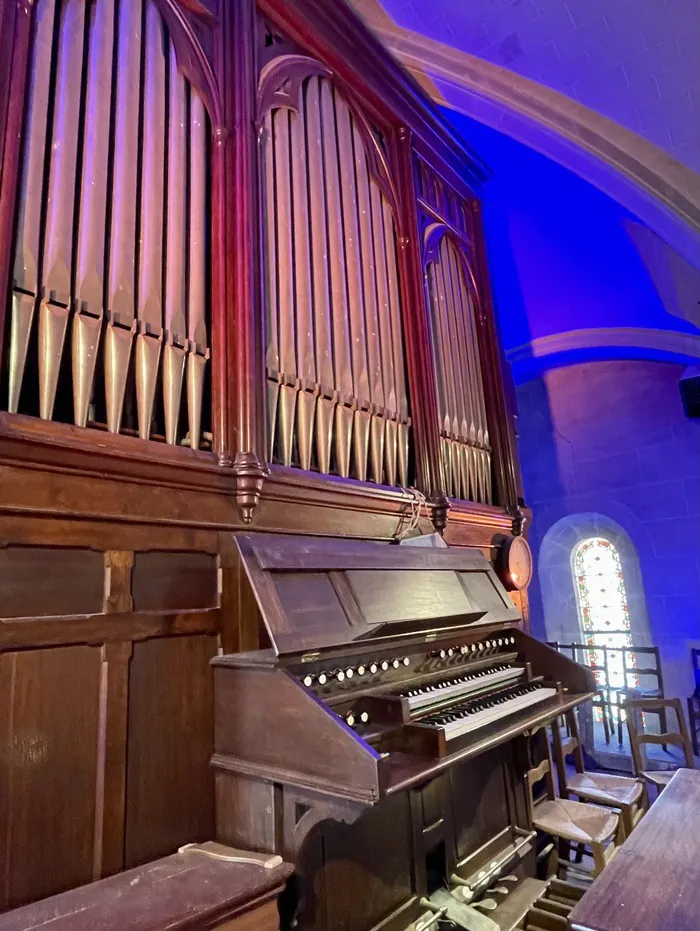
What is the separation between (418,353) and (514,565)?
1.78 m

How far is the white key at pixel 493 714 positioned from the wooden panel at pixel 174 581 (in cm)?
109

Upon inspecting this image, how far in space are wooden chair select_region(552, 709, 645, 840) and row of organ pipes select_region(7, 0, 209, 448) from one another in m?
3.34

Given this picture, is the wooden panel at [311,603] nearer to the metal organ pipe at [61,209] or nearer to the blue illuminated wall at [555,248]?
the metal organ pipe at [61,209]

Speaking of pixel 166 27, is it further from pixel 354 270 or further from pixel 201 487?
pixel 201 487

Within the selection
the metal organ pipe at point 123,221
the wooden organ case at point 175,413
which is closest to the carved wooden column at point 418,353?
the wooden organ case at point 175,413

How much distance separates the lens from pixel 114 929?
1.59 m

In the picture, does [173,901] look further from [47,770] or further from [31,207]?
[31,207]

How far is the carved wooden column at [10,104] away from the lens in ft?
6.67

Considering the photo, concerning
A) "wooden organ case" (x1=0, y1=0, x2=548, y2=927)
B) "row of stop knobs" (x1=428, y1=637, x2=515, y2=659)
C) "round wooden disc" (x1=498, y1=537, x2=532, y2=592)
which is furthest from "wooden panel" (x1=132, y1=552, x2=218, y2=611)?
"round wooden disc" (x1=498, y1=537, x2=532, y2=592)

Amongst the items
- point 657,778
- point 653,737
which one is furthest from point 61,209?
point 657,778

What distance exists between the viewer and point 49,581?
6.54 ft

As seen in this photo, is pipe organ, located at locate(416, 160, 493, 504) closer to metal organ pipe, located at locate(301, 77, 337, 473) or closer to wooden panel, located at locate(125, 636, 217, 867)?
metal organ pipe, located at locate(301, 77, 337, 473)

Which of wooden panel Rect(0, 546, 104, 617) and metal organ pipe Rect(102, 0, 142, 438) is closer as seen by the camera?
wooden panel Rect(0, 546, 104, 617)

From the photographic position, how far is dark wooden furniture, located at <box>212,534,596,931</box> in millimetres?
2027
